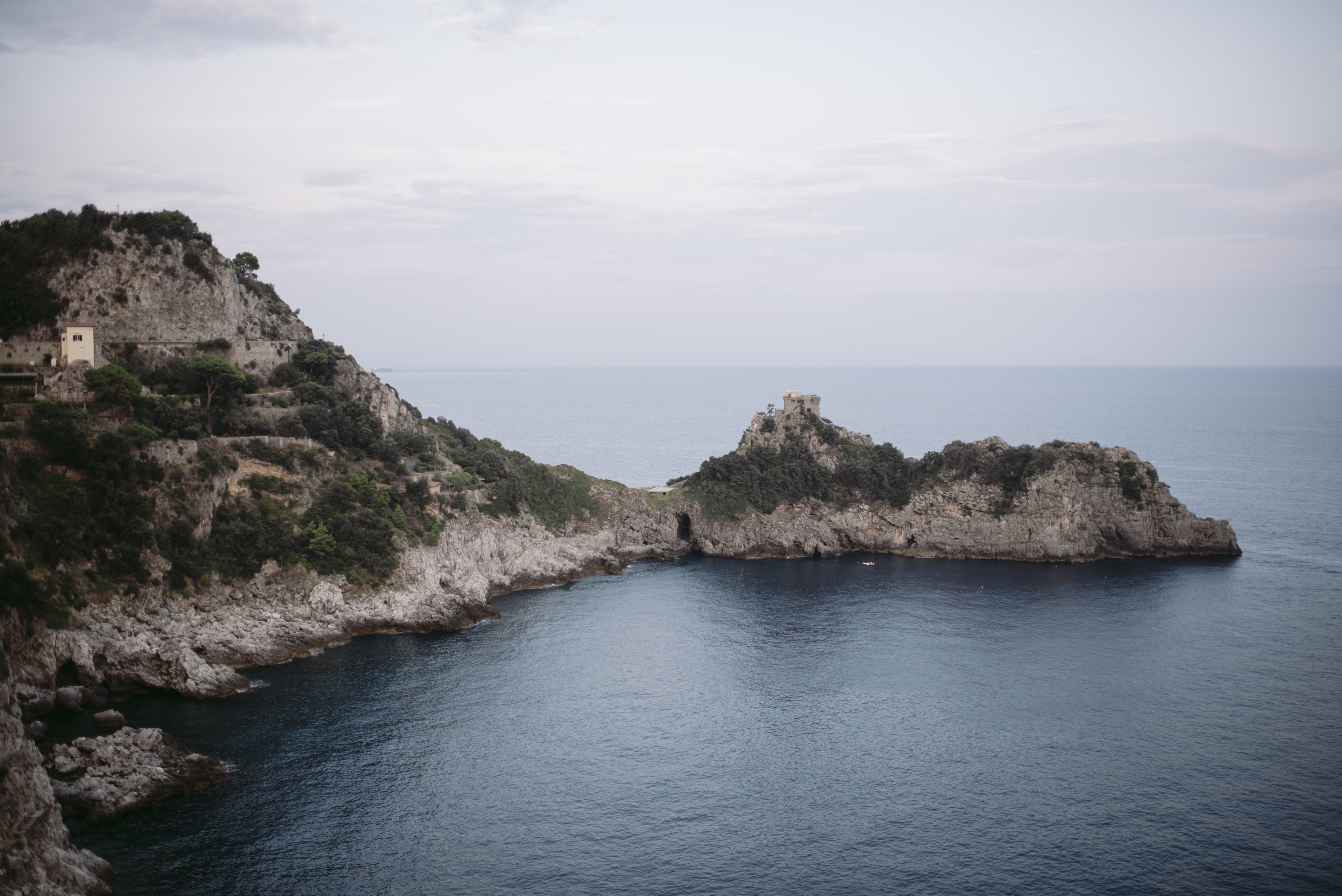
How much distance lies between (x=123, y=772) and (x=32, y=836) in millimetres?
8068

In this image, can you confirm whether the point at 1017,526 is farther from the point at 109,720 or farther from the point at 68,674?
the point at 68,674

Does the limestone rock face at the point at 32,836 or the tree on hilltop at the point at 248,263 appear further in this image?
the tree on hilltop at the point at 248,263


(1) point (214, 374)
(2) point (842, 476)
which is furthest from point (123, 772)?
(2) point (842, 476)

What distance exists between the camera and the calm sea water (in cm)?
3169

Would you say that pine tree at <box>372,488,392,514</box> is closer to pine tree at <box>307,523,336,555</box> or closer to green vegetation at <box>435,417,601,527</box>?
pine tree at <box>307,523,336,555</box>

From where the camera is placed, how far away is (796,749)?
4188 centimetres

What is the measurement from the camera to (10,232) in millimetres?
64750

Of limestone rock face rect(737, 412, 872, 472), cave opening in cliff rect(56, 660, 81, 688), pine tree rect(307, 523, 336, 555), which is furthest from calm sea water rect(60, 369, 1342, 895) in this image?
limestone rock face rect(737, 412, 872, 472)

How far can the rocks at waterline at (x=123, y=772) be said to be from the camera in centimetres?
3319

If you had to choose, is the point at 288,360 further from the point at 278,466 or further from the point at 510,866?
the point at 510,866

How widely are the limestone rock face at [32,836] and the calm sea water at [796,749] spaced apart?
195cm

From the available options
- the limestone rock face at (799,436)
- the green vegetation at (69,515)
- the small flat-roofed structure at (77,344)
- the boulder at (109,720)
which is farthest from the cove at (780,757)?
the small flat-roofed structure at (77,344)

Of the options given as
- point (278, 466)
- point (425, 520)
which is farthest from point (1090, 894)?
point (278, 466)

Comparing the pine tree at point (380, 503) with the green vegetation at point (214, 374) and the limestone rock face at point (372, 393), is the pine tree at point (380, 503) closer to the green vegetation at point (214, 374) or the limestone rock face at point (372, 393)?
the limestone rock face at point (372, 393)
